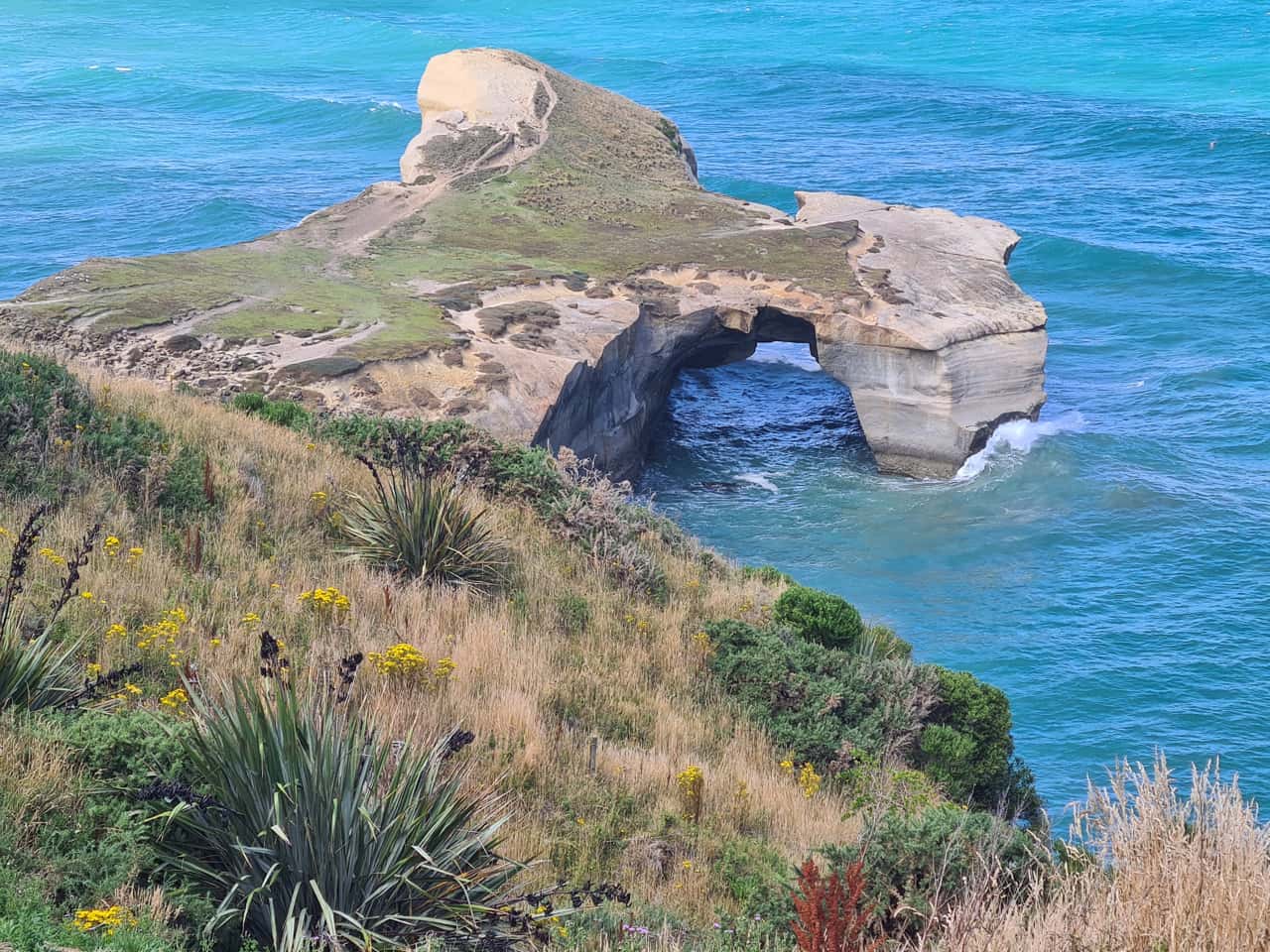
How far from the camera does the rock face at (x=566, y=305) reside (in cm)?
2102

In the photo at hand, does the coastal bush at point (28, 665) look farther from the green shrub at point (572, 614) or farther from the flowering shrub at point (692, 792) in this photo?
the green shrub at point (572, 614)

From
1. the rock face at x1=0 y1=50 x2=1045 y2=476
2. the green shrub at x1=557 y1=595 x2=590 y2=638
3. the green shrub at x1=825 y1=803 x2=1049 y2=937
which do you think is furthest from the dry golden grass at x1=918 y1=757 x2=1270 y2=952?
the rock face at x1=0 y1=50 x2=1045 y2=476

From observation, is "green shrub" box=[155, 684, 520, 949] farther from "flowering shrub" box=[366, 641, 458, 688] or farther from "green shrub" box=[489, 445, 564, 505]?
"green shrub" box=[489, 445, 564, 505]

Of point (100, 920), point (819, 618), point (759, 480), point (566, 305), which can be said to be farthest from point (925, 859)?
point (759, 480)

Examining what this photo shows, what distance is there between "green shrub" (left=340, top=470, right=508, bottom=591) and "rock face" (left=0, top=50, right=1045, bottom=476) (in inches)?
324

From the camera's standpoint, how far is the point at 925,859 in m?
7.25

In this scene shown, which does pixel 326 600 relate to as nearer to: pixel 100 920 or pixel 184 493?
pixel 184 493

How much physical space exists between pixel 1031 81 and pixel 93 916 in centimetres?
6954

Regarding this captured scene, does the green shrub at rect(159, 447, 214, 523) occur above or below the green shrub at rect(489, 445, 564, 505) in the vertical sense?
above

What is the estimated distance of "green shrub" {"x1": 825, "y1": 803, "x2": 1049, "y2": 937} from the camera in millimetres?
6910

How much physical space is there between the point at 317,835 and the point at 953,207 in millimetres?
44292

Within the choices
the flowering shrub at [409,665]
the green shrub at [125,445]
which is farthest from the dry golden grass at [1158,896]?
the green shrub at [125,445]

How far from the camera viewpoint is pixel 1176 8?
83.6 m

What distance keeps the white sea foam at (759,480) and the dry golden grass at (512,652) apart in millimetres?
12677
